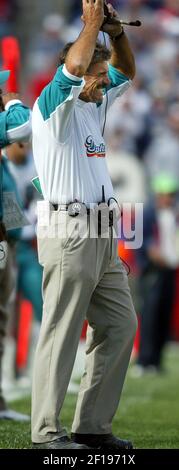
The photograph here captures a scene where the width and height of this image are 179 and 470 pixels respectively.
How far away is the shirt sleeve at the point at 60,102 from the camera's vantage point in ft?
17.0

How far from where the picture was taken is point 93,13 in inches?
207

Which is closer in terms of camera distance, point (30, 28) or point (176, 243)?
point (176, 243)

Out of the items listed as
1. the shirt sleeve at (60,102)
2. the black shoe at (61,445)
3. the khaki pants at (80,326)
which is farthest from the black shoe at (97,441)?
the shirt sleeve at (60,102)

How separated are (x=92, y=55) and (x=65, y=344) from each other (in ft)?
4.70

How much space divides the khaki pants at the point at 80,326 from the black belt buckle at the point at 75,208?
0.12ft

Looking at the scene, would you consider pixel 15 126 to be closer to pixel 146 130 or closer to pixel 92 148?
pixel 92 148

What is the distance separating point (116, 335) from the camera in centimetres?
569

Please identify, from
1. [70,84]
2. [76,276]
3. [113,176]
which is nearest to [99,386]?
[76,276]

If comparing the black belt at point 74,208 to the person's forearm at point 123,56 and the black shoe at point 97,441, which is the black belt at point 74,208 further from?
the black shoe at point 97,441

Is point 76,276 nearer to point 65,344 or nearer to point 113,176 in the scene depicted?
point 65,344

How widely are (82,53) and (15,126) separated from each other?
82 centimetres

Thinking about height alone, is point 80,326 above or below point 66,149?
below

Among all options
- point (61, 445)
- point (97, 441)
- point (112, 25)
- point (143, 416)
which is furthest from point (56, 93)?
point (143, 416)

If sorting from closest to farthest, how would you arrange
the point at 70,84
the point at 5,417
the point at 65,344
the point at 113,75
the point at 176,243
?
the point at 70,84
the point at 65,344
the point at 113,75
the point at 5,417
the point at 176,243
